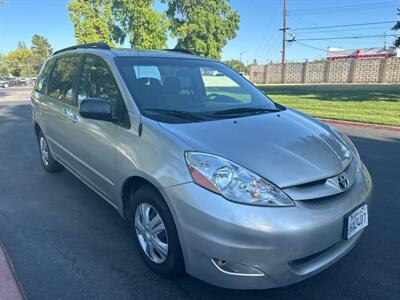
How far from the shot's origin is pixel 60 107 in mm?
4184

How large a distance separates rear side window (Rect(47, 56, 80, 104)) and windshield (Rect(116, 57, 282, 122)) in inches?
41.2

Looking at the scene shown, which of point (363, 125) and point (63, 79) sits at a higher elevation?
point (63, 79)

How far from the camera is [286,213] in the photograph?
2057 millimetres

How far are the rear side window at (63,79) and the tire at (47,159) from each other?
839 mm

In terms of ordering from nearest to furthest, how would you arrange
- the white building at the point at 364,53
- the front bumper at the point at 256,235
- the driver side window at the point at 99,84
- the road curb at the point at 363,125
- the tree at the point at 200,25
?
the front bumper at the point at 256,235 → the driver side window at the point at 99,84 → the road curb at the point at 363,125 → the tree at the point at 200,25 → the white building at the point at 364,53

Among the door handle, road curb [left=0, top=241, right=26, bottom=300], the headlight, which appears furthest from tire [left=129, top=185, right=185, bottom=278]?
the door handle

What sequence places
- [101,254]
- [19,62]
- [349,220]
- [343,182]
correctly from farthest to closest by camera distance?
[19,62]
[101,254]
[343,182]
[349,220]

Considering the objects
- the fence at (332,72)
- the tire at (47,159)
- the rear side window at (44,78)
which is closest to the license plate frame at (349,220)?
the tire at (47,159)

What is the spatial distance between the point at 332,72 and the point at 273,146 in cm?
4472

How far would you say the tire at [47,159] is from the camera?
200 inches

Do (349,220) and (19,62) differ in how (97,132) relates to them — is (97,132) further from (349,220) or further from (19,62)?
(19,62)

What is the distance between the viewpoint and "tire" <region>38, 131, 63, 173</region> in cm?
507

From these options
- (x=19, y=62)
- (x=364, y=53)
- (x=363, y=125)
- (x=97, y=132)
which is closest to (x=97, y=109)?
(x=97, y=132)

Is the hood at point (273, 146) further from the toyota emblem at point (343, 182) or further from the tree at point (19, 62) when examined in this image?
the tree at point (19, 62)
